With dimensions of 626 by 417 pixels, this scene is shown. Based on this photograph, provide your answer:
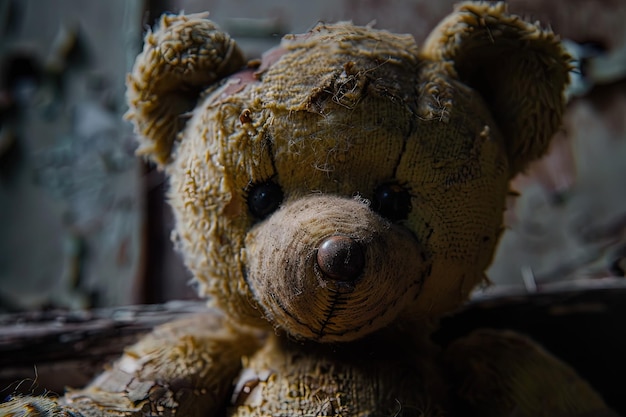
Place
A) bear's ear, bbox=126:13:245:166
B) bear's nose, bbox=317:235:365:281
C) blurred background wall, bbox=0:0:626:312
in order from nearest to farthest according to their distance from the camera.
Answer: bear's nose, bbox=317:235:365:281, bear's ear, bbox=126:13:245:166, blurred background wall, bbox=0:0:626:312

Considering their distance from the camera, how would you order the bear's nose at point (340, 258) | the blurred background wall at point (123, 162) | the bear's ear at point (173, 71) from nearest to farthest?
the bear's nose at point (340, 258) → the bear's ear at point (173, 71) → the blurred background wall at point (123, 162)

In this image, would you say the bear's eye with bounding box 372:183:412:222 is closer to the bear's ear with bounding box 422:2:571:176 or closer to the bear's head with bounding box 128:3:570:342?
the bear's head with bounding box 128:3:570:342

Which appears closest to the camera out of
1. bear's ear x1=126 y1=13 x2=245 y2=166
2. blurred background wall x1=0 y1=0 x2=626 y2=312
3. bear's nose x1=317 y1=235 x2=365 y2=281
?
bear's nose x1=317 y1=235 x2=365 y2=281

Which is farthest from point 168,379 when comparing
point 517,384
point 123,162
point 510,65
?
point 123,162

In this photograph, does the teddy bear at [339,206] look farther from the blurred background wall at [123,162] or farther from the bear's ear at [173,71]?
the blurred background wall at [123,162]

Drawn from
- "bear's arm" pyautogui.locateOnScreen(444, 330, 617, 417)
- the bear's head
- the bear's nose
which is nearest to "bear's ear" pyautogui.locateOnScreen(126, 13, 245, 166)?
the bear's head

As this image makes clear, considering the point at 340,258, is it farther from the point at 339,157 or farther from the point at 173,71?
the point at 173,71

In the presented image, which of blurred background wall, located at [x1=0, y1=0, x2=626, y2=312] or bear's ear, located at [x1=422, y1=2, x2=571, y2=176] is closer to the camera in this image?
bear's ear, located at [x1=422, y1=2, x2=571, y2=176]

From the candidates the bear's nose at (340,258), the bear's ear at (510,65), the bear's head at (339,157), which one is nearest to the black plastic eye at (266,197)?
the bear's head at (339,157)
